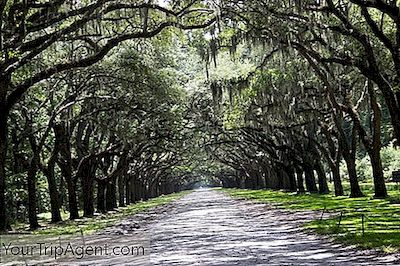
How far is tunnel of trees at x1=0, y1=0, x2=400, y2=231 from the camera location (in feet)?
44.0

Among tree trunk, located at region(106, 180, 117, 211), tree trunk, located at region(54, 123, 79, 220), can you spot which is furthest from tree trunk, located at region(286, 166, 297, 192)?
tree trunk, located at region(54, 123, 79, 220)

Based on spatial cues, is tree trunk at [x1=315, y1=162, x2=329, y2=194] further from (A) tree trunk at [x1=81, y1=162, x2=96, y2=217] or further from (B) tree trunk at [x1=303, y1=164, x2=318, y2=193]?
(A) tree trunk at [x1=81, y1=162, x2=96, y2=217]

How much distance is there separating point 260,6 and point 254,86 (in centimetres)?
1125

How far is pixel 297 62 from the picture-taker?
23.5 m

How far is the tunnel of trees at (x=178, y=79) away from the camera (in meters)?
13.4

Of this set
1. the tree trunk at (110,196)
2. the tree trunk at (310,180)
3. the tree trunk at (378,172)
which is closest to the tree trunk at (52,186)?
the tree trunk at (110,196)

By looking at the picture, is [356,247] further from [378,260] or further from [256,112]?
[256,112]

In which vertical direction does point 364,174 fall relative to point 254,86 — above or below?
below

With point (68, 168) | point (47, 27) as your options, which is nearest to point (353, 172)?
point (68, 168)

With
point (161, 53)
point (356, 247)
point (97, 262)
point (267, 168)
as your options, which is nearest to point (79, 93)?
point (161, 53)

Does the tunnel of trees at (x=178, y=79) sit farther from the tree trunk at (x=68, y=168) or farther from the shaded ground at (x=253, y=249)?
the shaded ground at (x=253, y=249)

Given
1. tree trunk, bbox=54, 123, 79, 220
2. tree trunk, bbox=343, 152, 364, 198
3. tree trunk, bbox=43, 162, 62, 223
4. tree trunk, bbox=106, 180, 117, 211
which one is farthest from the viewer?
tree trunk, bbox=106, 180, 117, 211

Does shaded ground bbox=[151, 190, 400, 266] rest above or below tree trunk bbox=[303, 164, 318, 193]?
below

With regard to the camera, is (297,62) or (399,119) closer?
(399,119)
